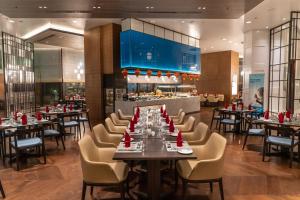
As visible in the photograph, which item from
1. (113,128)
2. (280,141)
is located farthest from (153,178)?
(280,141)

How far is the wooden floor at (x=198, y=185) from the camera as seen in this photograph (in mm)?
3455

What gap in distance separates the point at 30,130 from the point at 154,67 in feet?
23.3

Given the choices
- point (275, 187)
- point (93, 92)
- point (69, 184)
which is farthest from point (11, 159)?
point (93, 92)

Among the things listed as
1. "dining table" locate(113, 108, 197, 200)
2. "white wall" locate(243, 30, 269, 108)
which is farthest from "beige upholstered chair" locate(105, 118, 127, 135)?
"white wall" locate(243, 30, 269, 108)

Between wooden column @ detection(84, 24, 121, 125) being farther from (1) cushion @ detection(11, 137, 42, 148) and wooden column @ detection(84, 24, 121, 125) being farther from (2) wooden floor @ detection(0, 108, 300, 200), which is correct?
(2) wooden floor @ detection(0, 108, 300, 200)

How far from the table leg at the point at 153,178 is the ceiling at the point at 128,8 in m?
4.87

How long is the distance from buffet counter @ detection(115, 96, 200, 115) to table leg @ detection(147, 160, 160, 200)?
629 cm

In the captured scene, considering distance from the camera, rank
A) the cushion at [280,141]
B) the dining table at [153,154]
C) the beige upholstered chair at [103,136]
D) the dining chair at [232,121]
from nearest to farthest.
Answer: the dining table at [153,154], the beige upholstered chair at [103,136], the cushion at [280,141], the dining chair at [232,121]

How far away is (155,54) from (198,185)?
7859 millimetres

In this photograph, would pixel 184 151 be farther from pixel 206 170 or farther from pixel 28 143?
pixel 28 143

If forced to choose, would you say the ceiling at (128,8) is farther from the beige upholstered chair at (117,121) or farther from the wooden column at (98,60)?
the beige upholstered chair at (117,121)

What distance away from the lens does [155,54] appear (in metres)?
10.8

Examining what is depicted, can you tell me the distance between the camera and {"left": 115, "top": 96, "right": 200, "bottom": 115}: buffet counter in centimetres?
921

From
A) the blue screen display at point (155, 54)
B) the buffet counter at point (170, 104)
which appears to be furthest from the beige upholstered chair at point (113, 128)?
the blue screen display at point (155, 54)
